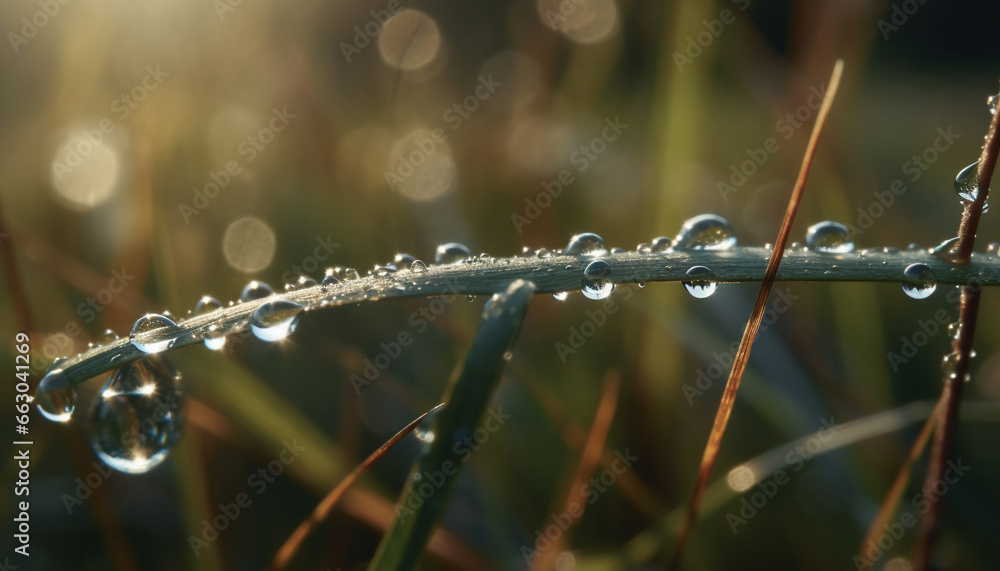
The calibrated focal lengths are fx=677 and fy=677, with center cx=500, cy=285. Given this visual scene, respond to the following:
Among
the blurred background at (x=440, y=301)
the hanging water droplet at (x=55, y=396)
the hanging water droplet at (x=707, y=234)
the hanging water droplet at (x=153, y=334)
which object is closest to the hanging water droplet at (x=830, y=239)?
the hanging water droplet at (x=707, y=234)

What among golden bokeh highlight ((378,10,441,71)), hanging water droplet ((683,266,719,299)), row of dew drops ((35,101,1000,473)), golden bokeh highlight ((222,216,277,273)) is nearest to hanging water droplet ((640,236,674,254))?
row of dew drops ((35,101,1000,473))

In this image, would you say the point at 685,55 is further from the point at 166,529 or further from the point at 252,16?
the point at 252,16

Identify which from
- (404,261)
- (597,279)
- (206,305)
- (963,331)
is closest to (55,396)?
(206,305)

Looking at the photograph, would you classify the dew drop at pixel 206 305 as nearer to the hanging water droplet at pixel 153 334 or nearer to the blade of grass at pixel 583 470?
the hanging water droplet at pixel 153 334

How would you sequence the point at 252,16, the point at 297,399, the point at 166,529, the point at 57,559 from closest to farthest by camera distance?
the point at 57,559 < the point at 166,529 < the point at 297,399 < the point at 252,16

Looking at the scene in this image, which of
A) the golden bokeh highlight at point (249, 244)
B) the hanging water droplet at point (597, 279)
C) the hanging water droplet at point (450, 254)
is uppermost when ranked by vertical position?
the golden bokeh highlight at point (249, 244)

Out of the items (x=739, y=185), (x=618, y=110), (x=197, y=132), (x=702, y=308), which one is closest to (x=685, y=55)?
(x=702, y=308)

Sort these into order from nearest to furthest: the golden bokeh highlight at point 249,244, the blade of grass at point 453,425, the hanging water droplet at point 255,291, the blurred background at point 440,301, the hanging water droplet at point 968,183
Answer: the blade of grass at point 453,425 → the hanging water droplet at point 968,183 → the hanging water droplet at point 255,291 → the blurred background at point 440,301 → the golden bokeh highlight at point 249,244
